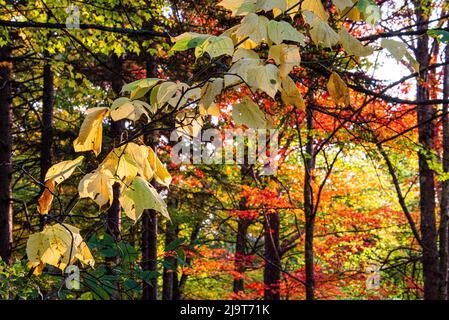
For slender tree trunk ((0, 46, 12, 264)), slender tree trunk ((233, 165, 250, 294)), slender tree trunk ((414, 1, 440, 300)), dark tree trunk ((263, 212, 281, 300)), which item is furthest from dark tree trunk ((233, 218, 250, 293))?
slender tree trunk ((0, 46, 12, 264))

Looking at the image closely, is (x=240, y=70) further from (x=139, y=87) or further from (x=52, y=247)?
(x=52, y=247)

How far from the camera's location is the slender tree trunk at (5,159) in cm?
675

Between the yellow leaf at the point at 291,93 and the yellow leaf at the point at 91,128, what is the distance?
40cm

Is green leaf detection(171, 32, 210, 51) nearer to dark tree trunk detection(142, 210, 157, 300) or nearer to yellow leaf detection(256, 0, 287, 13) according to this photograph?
yellow leaf detection(256, 0, 287, 13)

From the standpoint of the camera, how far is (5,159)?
7043 mm

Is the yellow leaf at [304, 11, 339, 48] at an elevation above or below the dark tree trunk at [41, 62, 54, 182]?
below

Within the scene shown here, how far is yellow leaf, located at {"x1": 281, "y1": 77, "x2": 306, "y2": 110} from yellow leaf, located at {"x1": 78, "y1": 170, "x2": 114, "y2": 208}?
44cm

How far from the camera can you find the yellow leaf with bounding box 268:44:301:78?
94 cm

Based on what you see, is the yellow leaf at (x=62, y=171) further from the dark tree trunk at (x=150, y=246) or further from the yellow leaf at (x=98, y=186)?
the dark tree trunk at (x=150, y=246)

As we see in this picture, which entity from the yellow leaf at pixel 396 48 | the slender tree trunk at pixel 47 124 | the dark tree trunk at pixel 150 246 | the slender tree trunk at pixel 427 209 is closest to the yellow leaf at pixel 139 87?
the yellow leaf at pixel 396 48
